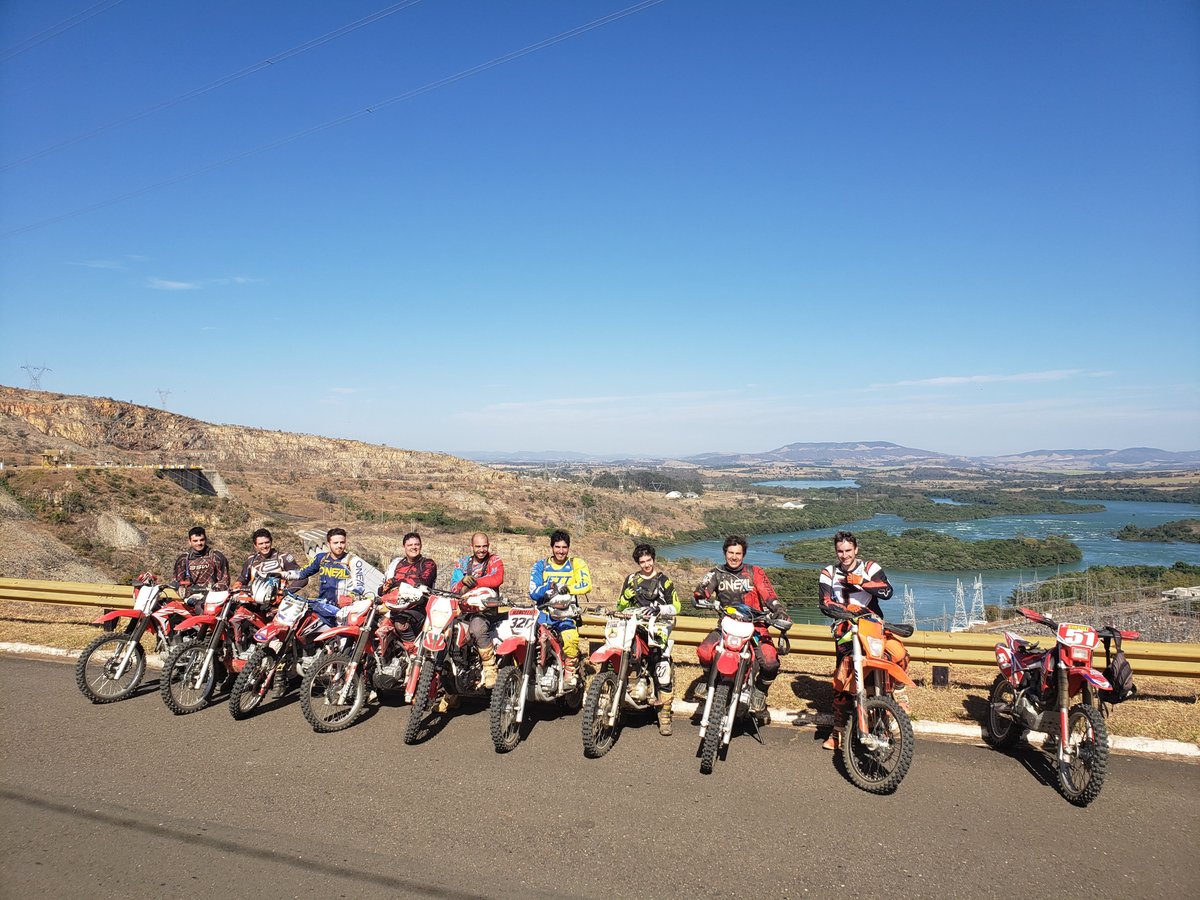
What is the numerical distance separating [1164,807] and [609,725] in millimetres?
3896

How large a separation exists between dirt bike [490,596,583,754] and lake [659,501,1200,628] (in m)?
33.5

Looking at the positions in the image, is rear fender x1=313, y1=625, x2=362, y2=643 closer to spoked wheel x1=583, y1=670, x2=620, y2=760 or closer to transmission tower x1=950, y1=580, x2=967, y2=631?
spoked wheel x1=583, y1=670, x2=620, y2=760

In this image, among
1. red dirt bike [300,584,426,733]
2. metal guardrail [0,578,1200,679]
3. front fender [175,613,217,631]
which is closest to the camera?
red dirt bike [300,584,426,733]

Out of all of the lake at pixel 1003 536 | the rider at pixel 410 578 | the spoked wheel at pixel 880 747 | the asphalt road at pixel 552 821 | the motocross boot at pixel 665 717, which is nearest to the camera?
the asphalt road at pixel 552 821

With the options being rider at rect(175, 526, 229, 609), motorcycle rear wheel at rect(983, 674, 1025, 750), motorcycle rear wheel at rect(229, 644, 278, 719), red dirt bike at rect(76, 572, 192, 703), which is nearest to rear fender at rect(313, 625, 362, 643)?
motorcycle rear wheel at rect(229, 644, 278, 719)

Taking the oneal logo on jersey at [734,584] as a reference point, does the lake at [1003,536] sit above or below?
below

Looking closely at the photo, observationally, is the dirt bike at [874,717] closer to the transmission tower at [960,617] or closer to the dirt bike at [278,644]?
the dirt bike at [278,644]

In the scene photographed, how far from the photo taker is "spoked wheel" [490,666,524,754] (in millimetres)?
5812

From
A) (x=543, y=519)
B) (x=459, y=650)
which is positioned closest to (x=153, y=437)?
(x=543, y=519)

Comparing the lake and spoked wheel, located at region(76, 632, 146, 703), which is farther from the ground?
spoked wheel, located at region(76, 632, 146, 703)

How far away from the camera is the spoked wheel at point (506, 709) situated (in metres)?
5.81

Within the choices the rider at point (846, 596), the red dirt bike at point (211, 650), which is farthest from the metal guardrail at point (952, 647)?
the red dirt bike at point (211, 650)

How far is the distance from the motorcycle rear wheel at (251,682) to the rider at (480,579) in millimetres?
1945

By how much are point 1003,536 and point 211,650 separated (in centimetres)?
9252
